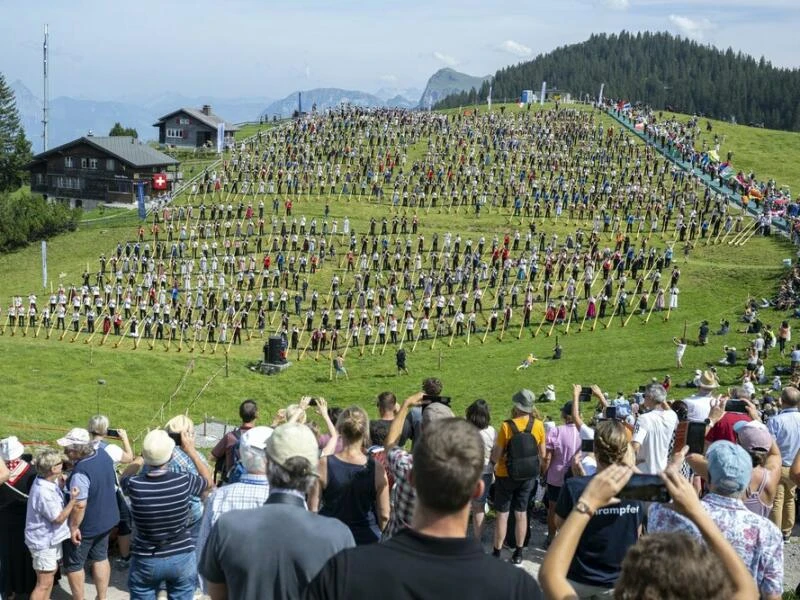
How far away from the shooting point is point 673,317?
103 feet

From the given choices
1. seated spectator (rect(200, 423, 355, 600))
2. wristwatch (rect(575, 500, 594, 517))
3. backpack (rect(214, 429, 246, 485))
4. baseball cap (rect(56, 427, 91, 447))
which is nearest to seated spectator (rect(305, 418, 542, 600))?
wristwatch (rect(575, 500, 594, 517))

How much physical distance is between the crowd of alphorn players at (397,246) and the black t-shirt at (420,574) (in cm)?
2732

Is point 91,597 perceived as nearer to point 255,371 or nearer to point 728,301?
point 255,371

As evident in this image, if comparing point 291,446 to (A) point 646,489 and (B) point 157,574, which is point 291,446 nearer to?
(A) point 646,489

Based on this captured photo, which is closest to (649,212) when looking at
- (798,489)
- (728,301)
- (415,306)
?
(728,301)

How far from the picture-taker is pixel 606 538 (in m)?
4.72

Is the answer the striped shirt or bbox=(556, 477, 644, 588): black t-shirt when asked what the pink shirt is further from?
the striped shirt

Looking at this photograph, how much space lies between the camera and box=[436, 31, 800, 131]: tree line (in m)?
126

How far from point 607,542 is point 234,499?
2126 millimetres

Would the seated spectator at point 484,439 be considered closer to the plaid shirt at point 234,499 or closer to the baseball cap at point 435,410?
the baseball cap at point 435,410

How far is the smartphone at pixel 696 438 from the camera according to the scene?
6340mm

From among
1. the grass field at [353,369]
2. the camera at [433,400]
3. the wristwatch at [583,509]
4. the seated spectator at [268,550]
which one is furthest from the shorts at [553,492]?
the grass field at [353,369]

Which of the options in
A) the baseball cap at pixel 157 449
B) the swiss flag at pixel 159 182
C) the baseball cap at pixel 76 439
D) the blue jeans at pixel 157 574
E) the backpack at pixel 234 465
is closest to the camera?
the baseball cap at pixel 157 449

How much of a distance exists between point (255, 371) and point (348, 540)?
25256mm
